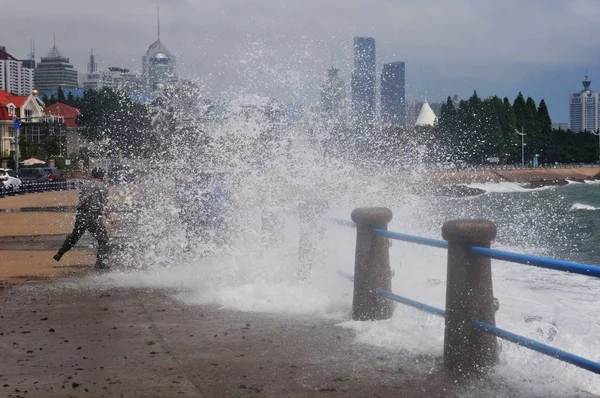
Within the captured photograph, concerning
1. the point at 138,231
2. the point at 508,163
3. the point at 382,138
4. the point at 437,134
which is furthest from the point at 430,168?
the point at 138,231

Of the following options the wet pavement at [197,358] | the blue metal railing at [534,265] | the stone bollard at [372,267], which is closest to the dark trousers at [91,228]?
the wet pavement at [197,358]

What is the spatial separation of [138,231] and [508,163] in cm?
14599

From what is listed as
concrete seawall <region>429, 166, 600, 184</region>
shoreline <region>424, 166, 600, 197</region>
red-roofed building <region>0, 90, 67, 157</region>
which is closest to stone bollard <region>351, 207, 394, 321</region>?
red-roofed building <region>0, 90, 67, 157</region>

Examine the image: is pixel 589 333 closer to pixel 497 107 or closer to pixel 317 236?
pixel 317 236

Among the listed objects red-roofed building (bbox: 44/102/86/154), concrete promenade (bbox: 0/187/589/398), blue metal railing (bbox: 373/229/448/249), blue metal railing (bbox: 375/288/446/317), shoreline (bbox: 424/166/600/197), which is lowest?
shoreline (bbox: 424/166/600/197)

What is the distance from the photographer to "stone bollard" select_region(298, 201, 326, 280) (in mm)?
10266

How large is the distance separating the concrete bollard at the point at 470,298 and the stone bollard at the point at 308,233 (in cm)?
425

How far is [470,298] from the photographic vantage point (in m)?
6.03

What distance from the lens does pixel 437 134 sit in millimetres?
155125

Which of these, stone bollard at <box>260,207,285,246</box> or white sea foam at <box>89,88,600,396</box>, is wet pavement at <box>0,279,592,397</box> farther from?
stone bollard at <box>260,207,285,246</box>

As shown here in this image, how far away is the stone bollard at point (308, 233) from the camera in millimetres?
10266

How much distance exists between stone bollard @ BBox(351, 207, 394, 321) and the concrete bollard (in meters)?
1.78

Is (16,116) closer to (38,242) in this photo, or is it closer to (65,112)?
(65,112)

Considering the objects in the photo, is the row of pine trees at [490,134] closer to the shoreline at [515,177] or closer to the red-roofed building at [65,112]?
the shoreline at [515,177]
